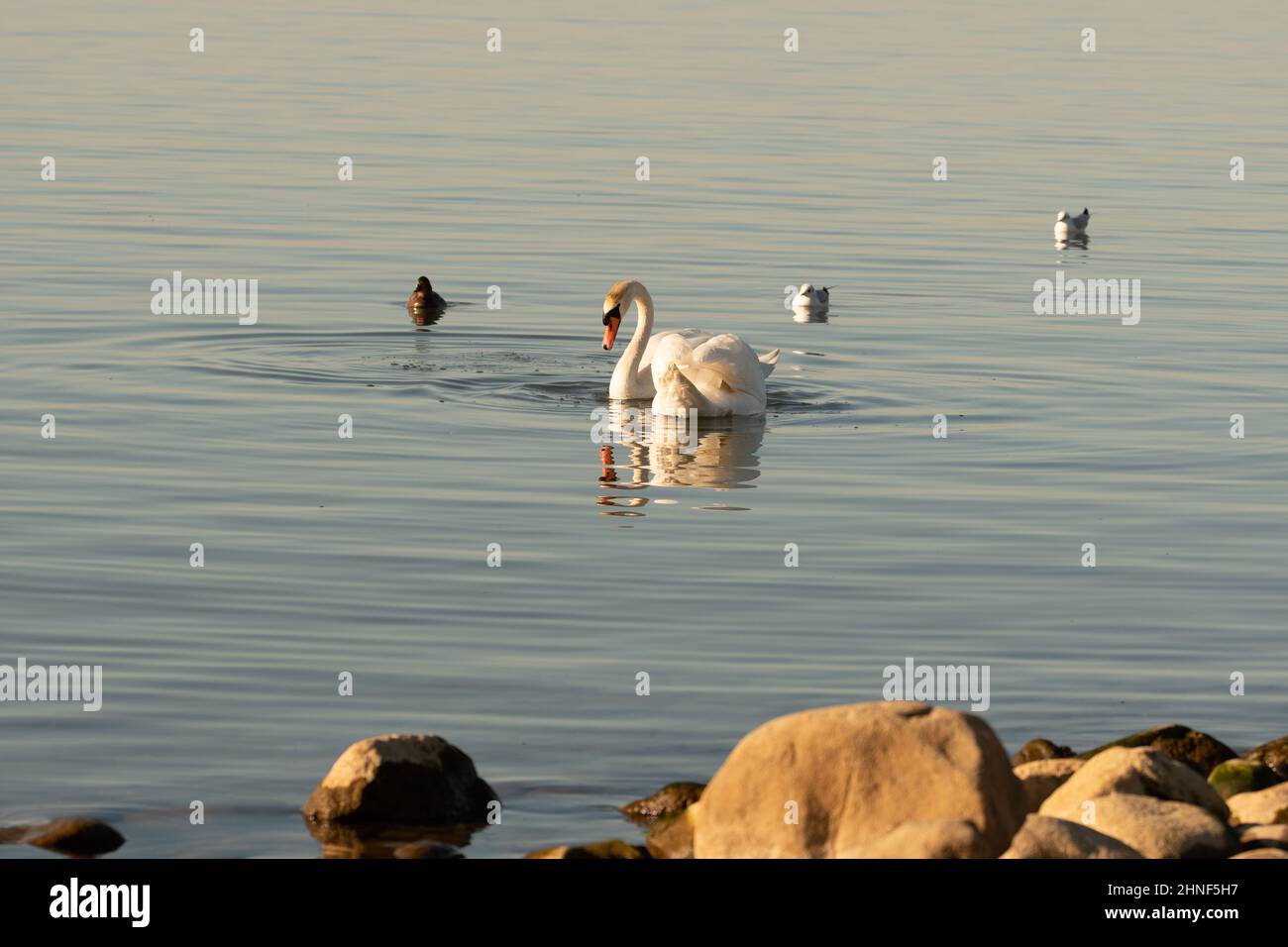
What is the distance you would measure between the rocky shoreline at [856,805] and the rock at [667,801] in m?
0.01

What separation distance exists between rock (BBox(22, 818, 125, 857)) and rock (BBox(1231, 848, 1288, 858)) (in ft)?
16.3

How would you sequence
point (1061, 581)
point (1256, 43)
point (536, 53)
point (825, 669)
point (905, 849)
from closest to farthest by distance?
point (905, 849) < point (825, 669) < point (1061, 581) < point (536, 53) < point (1256, 43)

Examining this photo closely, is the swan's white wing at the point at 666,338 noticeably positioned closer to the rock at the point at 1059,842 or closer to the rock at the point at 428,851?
the rock at the point at 428,851

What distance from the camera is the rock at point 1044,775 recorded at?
10.8m

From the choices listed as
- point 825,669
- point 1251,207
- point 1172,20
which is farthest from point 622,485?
point 1172,20

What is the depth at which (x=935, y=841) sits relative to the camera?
8.98 meters

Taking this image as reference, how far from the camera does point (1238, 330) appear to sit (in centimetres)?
2545

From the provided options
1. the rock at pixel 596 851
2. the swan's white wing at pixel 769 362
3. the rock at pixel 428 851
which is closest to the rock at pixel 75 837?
the rock at pixel 428 851

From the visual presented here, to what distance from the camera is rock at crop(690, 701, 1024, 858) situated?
955 centimetres

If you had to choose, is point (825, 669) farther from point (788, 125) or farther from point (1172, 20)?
point (1172, 20)

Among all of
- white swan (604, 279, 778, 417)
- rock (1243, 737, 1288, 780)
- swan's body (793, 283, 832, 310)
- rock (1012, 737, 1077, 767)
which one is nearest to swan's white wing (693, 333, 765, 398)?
white swan (604, 279, 778, 417)

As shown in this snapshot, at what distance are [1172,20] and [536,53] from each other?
25765 millimetres

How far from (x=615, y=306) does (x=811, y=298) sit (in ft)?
11.9

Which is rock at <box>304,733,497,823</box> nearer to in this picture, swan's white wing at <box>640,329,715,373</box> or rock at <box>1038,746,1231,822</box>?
rock at <box>1038,746,1231,822</box>
